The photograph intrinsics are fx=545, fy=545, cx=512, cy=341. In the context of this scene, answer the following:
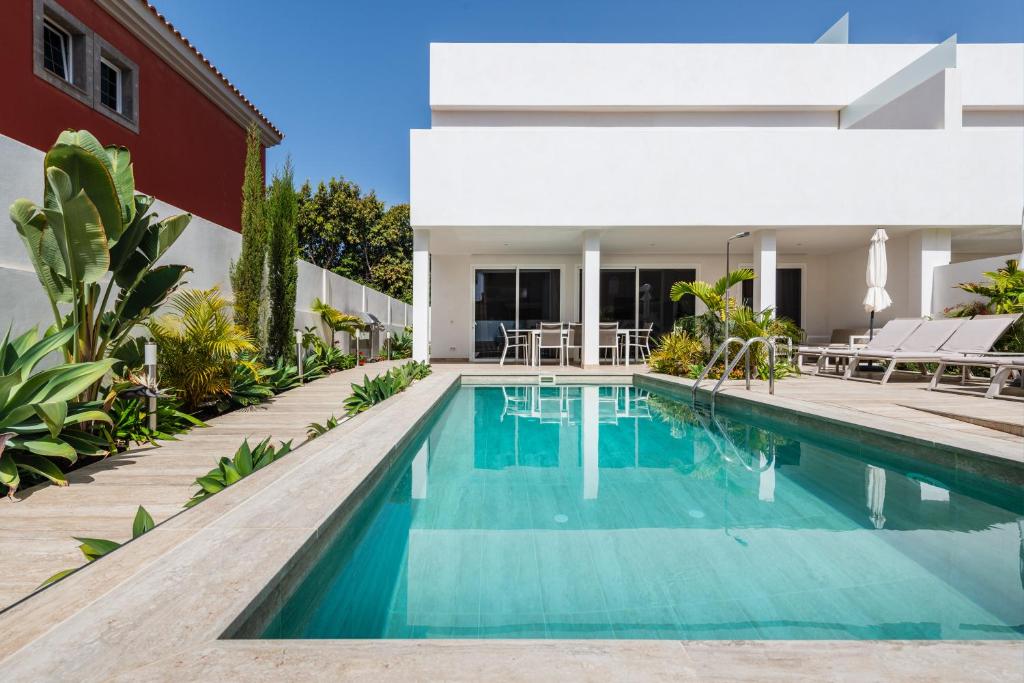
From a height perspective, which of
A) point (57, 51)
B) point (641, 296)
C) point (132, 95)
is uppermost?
point (57, 51)

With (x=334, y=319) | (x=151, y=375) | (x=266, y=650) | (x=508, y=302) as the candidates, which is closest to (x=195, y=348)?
(x=151, y=375)

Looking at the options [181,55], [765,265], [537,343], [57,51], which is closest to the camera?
[57,51]

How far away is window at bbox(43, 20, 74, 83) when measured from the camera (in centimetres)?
870

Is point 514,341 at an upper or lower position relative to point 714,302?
lower

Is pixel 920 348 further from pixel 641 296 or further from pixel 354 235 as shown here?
pixel 354 235

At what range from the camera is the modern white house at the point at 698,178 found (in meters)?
10.8

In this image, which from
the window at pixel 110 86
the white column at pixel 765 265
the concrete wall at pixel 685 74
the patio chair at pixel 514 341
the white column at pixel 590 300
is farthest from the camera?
the concrete wall at pixel 685 74

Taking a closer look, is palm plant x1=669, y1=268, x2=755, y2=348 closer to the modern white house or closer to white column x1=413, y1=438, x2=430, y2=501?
the modern white house

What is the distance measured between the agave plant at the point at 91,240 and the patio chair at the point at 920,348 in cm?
892

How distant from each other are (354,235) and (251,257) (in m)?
20.5

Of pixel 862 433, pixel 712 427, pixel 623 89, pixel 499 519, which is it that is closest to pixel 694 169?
pixel 623 89

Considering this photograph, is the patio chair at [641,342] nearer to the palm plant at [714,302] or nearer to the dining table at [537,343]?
the dining table at [537,343]

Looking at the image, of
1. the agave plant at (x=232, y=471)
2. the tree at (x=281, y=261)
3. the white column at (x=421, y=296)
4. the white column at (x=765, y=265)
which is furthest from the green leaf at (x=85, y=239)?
the white column at (x=765, y=265)

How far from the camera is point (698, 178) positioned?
35.8 feet
